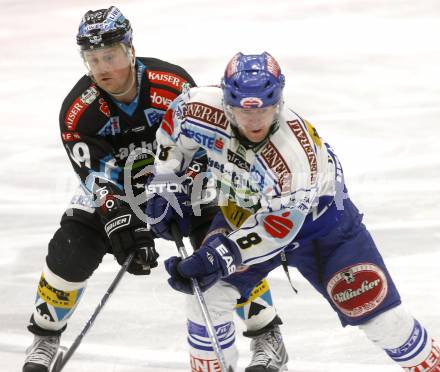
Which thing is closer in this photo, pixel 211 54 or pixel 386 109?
pixel 386 109

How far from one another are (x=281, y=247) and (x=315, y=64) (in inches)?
192

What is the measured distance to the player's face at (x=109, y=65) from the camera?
3.93 metres

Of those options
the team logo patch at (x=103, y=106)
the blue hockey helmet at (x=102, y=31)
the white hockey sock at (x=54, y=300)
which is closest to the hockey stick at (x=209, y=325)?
the white hockey sock at (x=54, y=300)

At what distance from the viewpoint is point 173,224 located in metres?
3.98

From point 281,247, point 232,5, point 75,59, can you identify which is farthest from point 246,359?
point 232,5

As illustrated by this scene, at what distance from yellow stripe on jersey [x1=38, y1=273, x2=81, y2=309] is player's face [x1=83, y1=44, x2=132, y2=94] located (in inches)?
34.0

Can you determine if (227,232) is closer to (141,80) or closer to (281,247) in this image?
(281,247)

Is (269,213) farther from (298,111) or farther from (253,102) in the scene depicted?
(298,111)

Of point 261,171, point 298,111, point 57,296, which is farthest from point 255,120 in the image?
point 298,111

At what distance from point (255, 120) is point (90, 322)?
1.19 metres

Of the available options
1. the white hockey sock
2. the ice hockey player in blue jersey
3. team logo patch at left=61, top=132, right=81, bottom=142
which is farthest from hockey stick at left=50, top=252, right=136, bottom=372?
team logo patch at left=61, top=132, right=81, bottom=142

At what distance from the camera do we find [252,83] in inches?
130

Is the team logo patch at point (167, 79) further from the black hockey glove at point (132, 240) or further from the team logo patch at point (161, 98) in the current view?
the black hockey glove at point (132, 240)

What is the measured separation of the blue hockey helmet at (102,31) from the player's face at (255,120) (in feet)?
2.74
